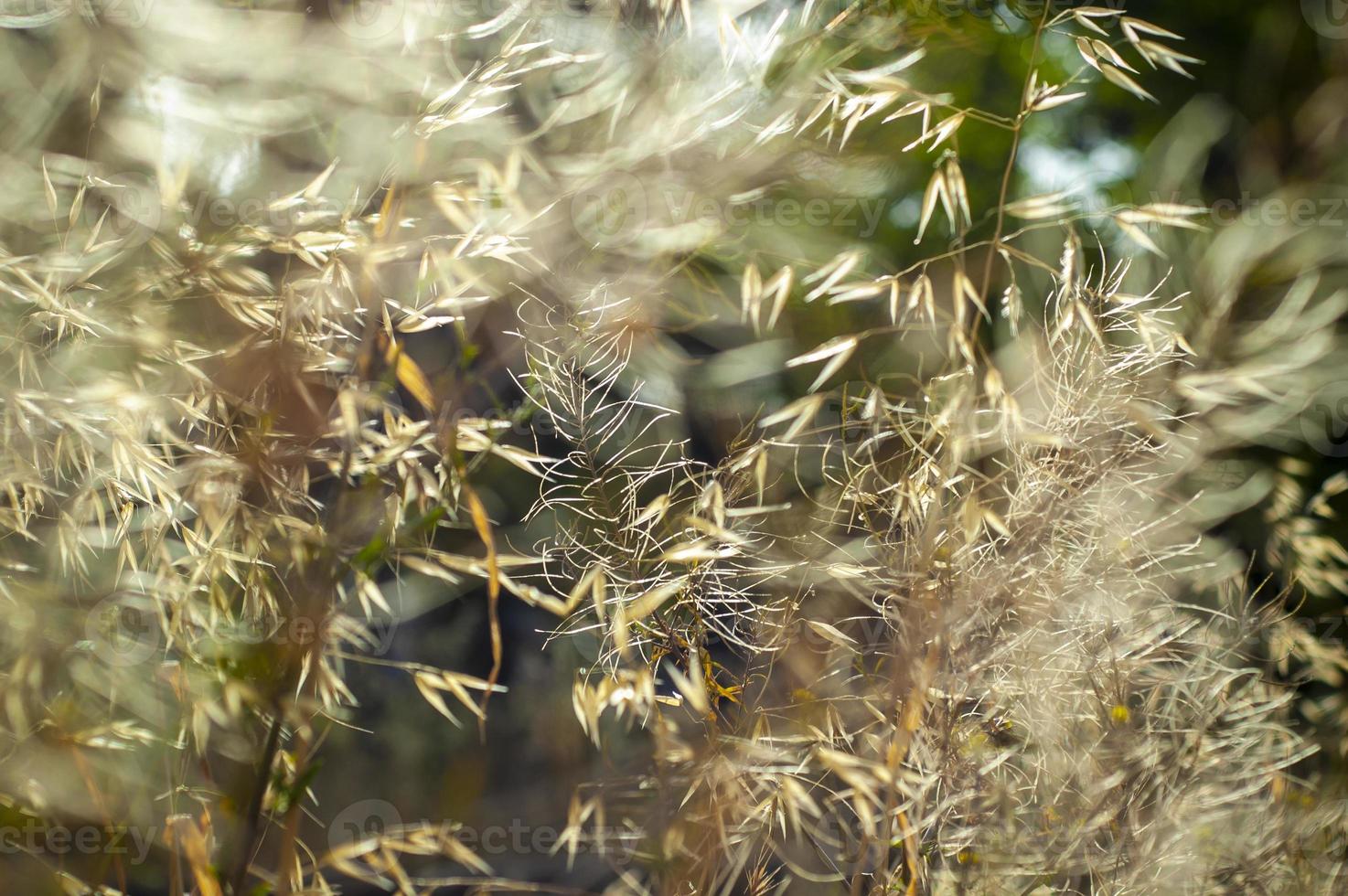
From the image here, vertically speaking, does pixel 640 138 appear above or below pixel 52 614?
above

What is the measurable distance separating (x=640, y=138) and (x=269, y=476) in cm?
54

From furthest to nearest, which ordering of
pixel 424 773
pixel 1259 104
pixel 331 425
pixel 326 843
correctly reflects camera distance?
pixel 1259 104
pixel 424 773
pixel 326 843
pixel 331 425

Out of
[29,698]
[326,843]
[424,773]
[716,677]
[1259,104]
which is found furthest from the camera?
[1259,104]

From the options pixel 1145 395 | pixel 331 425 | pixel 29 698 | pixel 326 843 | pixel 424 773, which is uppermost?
pixel 331 425

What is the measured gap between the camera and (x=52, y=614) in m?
0.78

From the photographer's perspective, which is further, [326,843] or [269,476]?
[326,843]

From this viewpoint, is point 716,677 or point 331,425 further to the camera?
point 716,677

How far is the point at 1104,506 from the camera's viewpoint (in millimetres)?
782

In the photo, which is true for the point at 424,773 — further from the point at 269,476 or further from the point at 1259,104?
the point at 1259,104

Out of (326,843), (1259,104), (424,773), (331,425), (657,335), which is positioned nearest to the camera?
(331,425)

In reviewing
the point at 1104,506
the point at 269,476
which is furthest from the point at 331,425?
the point at 1104,506

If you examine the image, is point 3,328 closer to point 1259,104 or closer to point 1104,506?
point 1104,506

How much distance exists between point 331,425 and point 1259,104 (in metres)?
1.90

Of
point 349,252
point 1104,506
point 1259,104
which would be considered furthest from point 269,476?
point 1259,104
